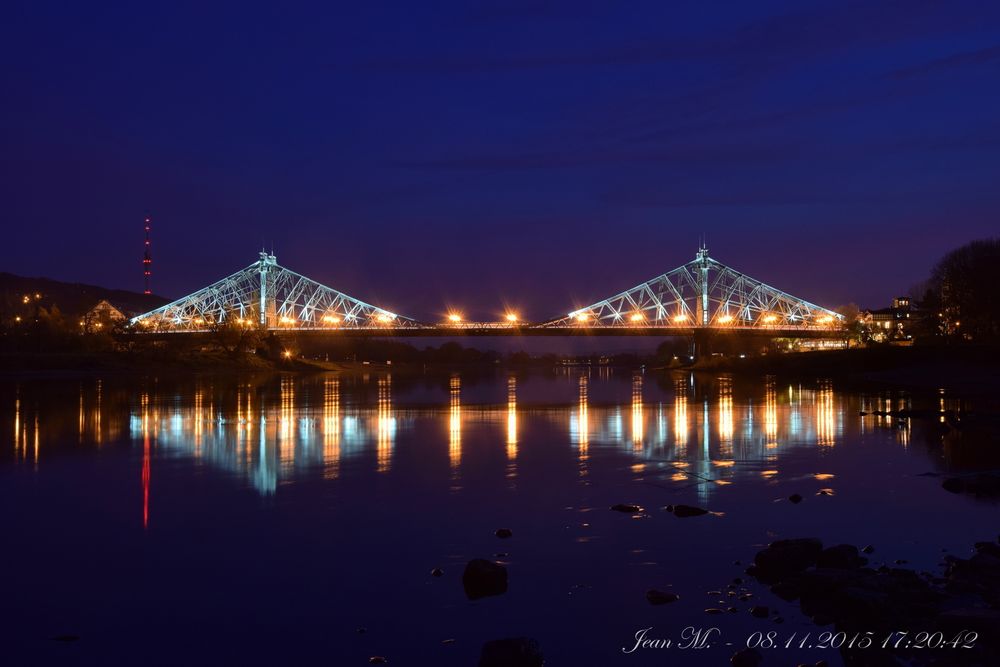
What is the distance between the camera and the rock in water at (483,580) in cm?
1016

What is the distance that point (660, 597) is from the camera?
9898 millimetres

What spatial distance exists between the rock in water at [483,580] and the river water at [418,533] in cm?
15

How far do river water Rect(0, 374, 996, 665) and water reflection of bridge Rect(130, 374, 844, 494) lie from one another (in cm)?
22

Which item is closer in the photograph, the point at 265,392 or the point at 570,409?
the point at 570,409

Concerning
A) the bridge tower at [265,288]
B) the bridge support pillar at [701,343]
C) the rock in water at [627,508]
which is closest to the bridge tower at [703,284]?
the bridge support pillar at [701,343]

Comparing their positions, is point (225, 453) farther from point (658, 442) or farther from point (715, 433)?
point (715, 433)

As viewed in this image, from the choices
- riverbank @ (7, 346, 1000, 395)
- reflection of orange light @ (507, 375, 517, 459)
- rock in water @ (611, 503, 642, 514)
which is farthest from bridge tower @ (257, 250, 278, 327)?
rock in water @ (611, 503, 642, 514)

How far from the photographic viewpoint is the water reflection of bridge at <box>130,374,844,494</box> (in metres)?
21.1

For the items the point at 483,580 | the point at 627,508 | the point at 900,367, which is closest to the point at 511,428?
the point at 627,508

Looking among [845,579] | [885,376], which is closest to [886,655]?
[845,579]

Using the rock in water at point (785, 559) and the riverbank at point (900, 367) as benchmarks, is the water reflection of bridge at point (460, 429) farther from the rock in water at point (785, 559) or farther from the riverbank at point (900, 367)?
the riverbank at point (900, 367)

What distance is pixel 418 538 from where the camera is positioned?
13.0 metres

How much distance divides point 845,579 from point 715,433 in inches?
733

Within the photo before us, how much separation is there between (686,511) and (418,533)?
4.24 meters
